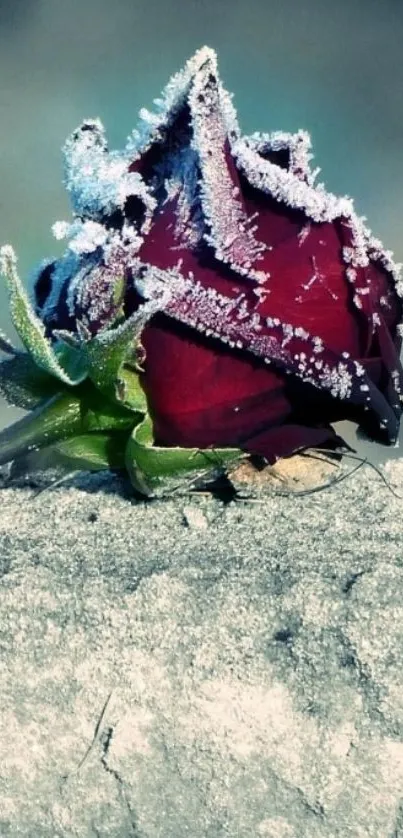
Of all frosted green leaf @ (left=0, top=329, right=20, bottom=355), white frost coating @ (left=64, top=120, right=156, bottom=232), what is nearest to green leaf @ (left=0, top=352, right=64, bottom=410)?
frosted green leaf @ (left=0, top=329, right=20, bottom=355)

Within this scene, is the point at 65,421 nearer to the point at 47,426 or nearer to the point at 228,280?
the point at 47,426

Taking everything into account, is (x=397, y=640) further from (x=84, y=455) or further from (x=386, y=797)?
(x=84, y=455)

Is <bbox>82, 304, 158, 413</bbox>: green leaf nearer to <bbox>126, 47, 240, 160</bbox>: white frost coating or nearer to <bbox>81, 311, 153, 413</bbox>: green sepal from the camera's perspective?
<bbox>81, 311, 153, 413</bbox>: green sepal

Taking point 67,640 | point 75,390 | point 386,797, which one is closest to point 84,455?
point 75,390

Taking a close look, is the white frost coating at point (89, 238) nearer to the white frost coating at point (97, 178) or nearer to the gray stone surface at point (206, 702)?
the white frost coating at point (97, 178)

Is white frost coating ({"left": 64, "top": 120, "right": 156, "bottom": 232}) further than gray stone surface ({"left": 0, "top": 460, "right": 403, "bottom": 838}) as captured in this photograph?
Yes

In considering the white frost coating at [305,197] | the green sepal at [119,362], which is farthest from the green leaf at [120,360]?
the white frost coating at [305,197]

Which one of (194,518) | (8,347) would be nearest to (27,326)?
(8,347)
